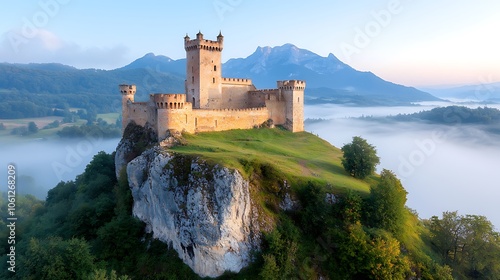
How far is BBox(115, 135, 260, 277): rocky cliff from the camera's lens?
30078mm

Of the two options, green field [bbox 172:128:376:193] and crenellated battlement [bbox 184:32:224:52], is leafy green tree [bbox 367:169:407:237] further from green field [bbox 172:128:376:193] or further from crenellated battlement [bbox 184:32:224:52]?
crenellated battlement [bbox 184:32:224:52]

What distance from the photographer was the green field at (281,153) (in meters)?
34.3

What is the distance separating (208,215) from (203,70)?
90.0ft

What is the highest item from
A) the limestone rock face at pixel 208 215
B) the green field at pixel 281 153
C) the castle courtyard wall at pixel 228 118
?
the castle courtyard wall at pixel 228 118

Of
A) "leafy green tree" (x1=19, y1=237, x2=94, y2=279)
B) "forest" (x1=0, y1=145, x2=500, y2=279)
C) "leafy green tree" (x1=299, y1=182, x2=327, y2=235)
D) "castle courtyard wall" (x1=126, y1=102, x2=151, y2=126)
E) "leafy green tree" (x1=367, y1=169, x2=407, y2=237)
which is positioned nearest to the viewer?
"forest" (x1=0, y1=145, x2=500, y2=279)

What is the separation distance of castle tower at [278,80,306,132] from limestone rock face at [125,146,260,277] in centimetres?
2864

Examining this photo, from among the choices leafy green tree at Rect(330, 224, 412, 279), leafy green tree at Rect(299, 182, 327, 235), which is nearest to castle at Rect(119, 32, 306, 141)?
leafy green tree at Rect(299, 182, 327, 235)

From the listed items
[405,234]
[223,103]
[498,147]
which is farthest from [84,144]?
[498,147]

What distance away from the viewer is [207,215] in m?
30.2

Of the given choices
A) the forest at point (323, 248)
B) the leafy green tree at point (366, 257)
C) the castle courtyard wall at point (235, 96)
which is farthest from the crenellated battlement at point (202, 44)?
the leafy green tree at point (366, 257)

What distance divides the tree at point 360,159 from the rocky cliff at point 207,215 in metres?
16.3

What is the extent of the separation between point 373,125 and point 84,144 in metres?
148

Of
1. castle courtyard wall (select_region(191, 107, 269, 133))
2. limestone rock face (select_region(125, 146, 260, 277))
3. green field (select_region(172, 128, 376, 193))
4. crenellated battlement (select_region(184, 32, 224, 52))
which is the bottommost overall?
limestone rock face (select_region(125, 146, 260, 277))

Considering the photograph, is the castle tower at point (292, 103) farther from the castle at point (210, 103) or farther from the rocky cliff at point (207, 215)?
the rocky cliff at point (207, 215)
